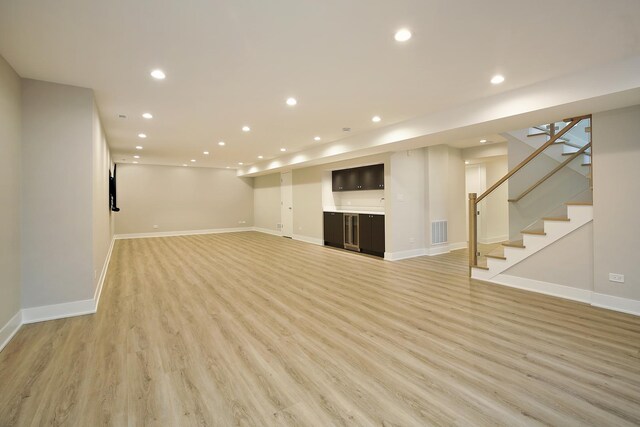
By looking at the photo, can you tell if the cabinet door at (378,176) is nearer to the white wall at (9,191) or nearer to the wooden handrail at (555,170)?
the wooden handrail at (555,170)

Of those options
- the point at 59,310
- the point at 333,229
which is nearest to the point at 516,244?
the point at 333,229

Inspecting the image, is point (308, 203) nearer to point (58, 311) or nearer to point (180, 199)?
point (180, 199)

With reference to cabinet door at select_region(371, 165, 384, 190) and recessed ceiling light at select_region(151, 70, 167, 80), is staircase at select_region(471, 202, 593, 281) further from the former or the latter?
recessed ceiling light at select_region(151, 70, 167, 80)

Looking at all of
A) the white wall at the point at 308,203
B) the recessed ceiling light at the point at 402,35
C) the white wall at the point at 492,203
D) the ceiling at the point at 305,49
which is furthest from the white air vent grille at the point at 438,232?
the recessed ceiling light at the point at 402,35

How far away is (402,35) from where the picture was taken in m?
2.42

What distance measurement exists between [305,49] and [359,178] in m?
4.81

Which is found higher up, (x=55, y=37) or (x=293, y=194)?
(x=55, y=37)

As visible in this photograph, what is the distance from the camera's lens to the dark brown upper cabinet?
6.70m

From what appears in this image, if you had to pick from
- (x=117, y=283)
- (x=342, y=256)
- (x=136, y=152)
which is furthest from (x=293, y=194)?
(x=117, y=283)

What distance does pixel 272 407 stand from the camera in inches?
70.4

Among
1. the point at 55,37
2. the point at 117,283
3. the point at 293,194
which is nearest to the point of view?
the point at 55,37

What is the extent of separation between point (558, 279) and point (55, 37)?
606 centimetres

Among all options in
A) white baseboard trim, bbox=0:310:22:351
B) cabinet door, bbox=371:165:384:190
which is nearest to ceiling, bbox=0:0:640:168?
cabinet door, bbox=371:165:384:190

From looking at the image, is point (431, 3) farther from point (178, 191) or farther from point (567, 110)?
point (178, 191)
